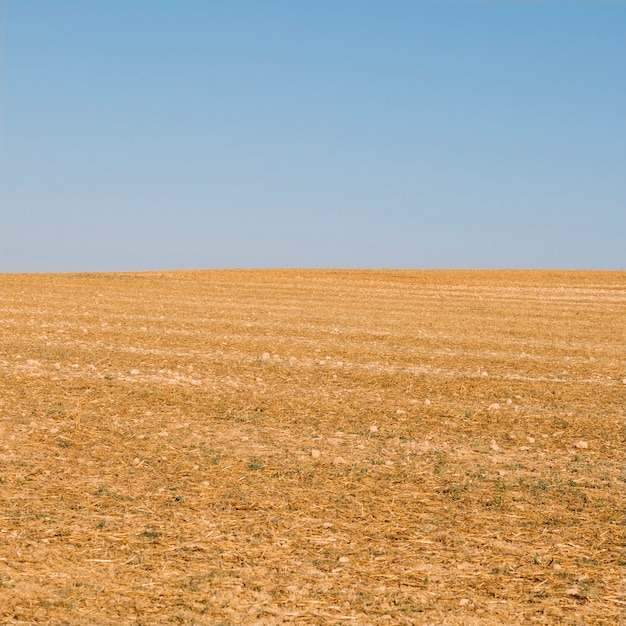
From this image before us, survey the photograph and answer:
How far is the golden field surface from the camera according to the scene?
509cm

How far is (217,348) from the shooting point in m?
16.7

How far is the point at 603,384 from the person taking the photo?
14.2m

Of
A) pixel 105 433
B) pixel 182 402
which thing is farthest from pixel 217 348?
pixel 105 433

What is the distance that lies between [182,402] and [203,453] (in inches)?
102

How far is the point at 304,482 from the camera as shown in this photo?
749cm

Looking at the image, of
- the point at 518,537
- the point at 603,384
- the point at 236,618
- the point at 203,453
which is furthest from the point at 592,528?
the point at 603,384

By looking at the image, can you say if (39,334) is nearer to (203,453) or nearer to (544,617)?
(203,453)

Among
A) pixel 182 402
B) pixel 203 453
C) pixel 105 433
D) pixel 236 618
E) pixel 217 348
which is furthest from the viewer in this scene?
pixel 217 348

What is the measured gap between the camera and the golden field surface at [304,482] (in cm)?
509

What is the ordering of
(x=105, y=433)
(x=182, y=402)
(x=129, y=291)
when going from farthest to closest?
(x=129, y=291) → (x=182, y=402) → (x=105, y=433)

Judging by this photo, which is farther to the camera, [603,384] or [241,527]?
[603,384]

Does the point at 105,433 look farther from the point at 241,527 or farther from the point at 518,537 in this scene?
the point at 518,537

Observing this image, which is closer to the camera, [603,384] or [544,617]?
[544,617]

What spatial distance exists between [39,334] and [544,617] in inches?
591
